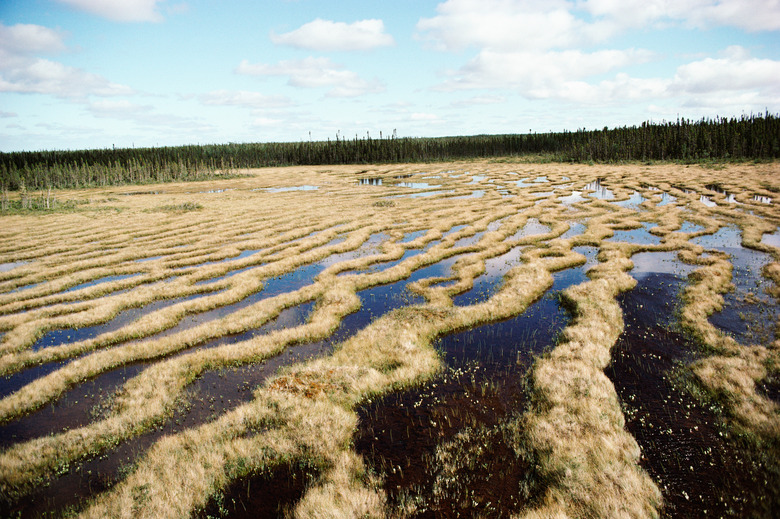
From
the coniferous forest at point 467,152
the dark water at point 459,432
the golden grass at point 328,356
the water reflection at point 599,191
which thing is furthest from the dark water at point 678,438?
the coniferous forest at point 467,152

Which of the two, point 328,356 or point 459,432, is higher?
point 328,356

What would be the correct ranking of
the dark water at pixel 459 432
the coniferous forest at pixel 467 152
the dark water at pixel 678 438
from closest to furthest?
the dark water at pixel 678 438 < the dark water at pixel 459 432 < the coniferous forest at pixel 467 152

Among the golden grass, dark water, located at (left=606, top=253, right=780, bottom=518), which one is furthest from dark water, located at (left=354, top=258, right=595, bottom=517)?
dark water, located at (left=606, top=253, right=780, bottom=518)

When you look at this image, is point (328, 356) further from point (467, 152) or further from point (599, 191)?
point (467, 152)

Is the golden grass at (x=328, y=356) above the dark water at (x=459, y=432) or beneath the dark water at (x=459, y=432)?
above

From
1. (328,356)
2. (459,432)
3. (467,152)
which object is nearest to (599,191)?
(328,356)

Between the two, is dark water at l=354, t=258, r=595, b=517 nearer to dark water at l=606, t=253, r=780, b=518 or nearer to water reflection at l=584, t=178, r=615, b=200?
dark water at l=606, t=253, r=780, b=518

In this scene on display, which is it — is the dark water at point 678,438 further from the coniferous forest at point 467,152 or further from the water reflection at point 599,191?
the coniferous forest at point 467,152
